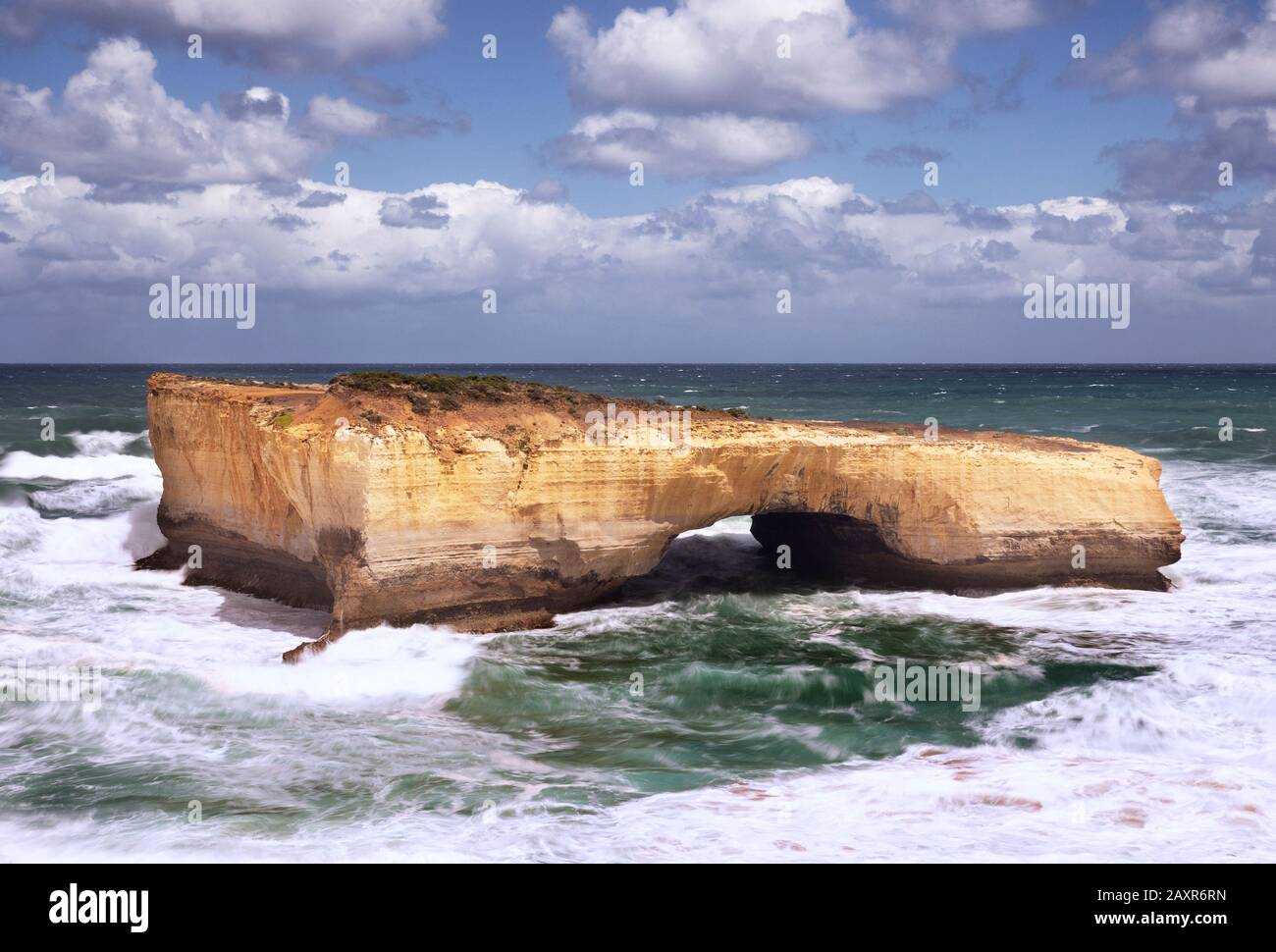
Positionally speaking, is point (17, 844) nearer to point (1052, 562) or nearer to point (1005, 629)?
point (1005, 629)

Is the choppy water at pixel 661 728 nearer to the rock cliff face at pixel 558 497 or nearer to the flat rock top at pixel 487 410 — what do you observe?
the rock cliff face at pixel 558 497

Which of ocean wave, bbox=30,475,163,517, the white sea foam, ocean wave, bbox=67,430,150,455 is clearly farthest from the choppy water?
ocean wave, bbox=67,430,150,455

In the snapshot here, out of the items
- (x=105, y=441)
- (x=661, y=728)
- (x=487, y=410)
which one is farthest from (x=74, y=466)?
(x=661, y=728)

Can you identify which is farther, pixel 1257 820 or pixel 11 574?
pixel 11 574

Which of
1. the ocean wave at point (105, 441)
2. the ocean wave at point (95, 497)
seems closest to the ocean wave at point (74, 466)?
the ocean wave at point (105, 441)

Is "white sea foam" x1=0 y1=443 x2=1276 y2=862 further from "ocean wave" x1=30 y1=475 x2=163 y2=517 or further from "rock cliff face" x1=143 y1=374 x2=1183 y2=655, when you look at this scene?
"ocean wave" x1=30 y1=475 x2=163 y2=517

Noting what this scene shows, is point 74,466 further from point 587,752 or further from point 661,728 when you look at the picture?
point 587,752

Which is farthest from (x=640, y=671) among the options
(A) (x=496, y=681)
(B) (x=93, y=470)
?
(B) (x=93, y=470)
